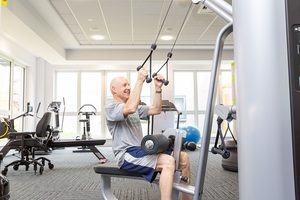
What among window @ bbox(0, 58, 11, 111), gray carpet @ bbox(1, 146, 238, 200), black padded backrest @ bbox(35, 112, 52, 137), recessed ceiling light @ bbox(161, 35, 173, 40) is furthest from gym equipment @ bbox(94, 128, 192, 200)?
window @ bbox(0, 58, 11, 111)

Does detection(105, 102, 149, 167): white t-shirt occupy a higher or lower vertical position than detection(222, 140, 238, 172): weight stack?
higher

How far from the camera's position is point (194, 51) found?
25.6 feet

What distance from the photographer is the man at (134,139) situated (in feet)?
6.00

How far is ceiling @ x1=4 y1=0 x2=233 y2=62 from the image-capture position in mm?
4668

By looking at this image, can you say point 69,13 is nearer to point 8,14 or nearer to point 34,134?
point 8,14

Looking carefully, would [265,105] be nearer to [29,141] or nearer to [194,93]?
[29,141]

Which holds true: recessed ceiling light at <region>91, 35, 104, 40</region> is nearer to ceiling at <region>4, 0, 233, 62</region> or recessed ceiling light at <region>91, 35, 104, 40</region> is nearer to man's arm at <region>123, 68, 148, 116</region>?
ceiling at <region>4, 0, 233, 62</region>

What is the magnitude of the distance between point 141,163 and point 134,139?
9.1 inches

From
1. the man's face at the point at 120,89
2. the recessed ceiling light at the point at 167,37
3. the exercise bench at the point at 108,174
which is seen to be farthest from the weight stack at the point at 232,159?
the recessed ceiling light at the point at 167,37

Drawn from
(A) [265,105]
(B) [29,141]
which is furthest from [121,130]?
(B) [29,141]

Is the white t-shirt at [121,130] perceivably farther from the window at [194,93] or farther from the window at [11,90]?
the window at [194,93]

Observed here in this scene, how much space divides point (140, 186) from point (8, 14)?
338 cm

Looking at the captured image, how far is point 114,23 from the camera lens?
18.4 feet

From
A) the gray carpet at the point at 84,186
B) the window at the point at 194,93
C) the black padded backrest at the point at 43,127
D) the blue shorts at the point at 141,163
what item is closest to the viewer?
the blue shorts at the point at 141,163
